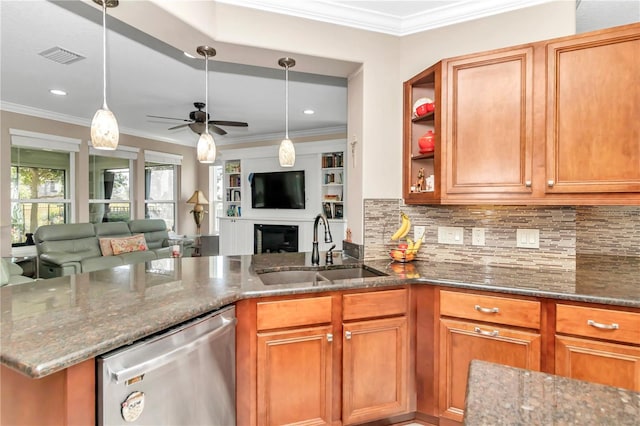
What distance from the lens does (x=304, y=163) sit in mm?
6086

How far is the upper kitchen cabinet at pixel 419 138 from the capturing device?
92.5 inches

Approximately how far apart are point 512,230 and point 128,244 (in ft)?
17.3

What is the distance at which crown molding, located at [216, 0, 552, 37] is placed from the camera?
222cm

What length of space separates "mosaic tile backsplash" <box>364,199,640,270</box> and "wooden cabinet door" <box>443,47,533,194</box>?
34cm

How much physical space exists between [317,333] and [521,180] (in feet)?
4.76

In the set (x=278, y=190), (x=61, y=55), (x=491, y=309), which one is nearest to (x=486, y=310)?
(x=491, y=309)

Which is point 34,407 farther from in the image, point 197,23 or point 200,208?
point 200,208

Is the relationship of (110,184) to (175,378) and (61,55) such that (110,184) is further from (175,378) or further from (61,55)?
(175,378)

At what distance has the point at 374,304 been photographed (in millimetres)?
1907

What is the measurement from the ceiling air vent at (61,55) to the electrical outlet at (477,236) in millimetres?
3647

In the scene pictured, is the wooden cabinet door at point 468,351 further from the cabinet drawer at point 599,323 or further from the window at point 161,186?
the window at point 161,186

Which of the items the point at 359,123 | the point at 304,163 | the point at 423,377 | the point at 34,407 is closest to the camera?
the point at 34,407

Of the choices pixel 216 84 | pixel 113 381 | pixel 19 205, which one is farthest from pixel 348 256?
pixel 19 205

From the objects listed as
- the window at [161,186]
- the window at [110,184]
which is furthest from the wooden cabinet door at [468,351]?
the window at [161,186]
